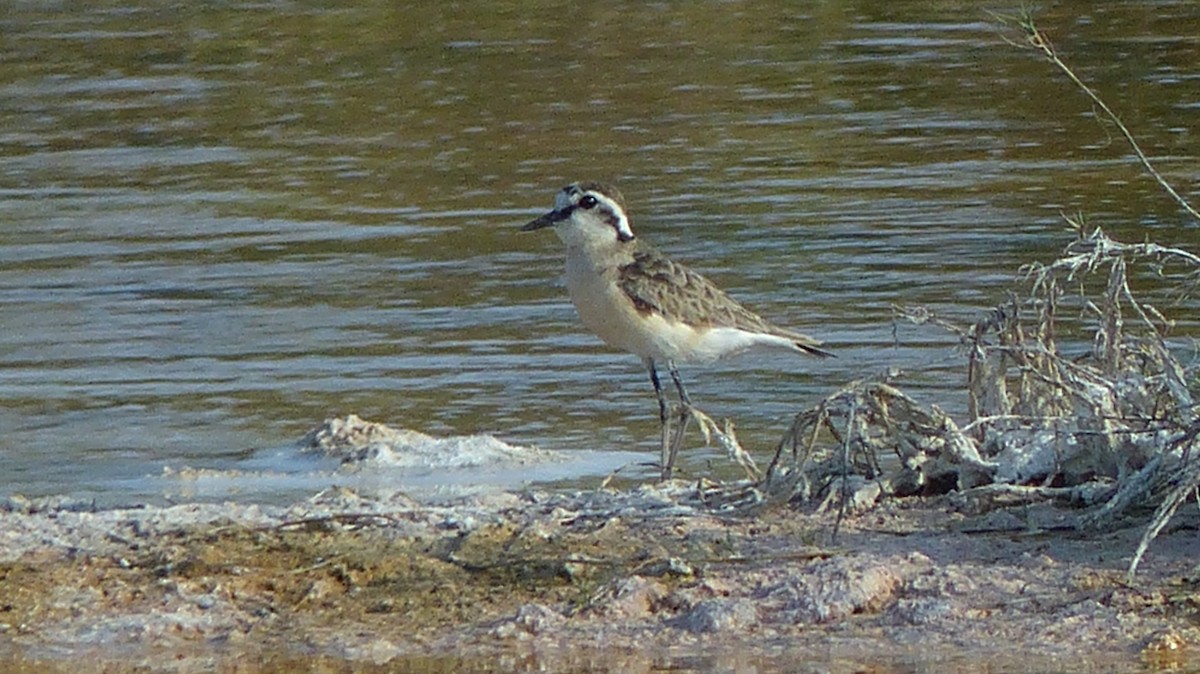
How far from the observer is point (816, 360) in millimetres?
11156

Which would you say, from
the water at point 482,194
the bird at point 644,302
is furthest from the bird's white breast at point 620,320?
the water at point 482,194

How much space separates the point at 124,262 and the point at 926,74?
7.57 meters

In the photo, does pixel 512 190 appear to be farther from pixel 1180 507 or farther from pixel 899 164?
pixel 1180 507

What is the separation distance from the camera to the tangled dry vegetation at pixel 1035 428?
24.0ft

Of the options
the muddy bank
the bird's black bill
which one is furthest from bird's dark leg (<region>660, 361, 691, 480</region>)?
the muddy bank

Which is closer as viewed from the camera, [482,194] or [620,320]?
[620,320]

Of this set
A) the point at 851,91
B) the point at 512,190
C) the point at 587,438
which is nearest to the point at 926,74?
the point at 851,91

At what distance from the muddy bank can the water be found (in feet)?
5.24

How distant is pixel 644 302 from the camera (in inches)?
375

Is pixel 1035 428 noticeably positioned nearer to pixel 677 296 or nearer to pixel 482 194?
pixel 677 296

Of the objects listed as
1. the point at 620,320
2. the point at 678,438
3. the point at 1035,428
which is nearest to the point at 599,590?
the point at 1035,428

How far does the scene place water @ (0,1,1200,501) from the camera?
1081 centimetres

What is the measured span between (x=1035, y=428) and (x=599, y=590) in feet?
5.19

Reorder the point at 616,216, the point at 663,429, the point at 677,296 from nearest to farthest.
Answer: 1. the point at 663,429
2. the point at 677,296
3. the point at 616,216
